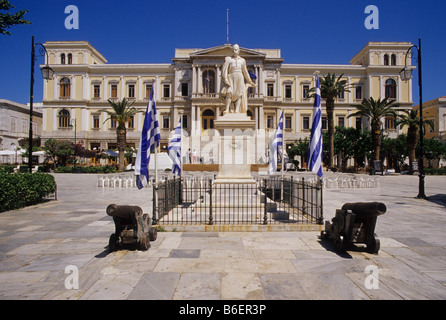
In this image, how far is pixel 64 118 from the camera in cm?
5134

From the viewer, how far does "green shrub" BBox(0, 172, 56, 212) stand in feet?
33.9

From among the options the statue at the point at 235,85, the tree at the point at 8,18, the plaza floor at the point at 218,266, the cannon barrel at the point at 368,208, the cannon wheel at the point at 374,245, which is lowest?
the plaza floor at the point at 218,266

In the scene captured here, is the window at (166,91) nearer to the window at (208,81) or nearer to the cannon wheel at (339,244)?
the window at (208,81)

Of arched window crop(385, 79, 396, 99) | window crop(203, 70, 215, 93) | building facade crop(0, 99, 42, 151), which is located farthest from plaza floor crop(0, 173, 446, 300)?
building facade crop(0, 99, 42, 151)

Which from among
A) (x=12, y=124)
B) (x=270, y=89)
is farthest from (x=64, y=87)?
(x=270, y=89)

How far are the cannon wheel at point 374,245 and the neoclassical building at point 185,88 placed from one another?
43.4 m

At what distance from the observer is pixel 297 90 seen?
52.1 m

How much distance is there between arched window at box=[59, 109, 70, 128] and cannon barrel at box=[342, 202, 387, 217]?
53983 millimetres

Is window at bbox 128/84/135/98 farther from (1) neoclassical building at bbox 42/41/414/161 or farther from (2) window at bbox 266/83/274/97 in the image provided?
(2) window at bbox 266/83/274/97

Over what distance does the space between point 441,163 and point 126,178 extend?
49932 mm

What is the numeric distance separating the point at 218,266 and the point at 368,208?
274 cm

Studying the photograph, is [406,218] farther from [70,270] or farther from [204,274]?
[70,270]

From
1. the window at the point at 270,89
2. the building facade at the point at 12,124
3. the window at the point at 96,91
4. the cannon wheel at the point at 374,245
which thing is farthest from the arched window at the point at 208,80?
the cannon wheel at the point at 374,245

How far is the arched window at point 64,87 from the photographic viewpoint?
5131cm
